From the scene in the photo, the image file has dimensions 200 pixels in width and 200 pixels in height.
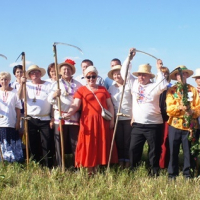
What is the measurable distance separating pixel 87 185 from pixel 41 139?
1662 millimetres

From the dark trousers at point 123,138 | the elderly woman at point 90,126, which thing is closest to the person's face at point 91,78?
the elderly woman at point 90,126

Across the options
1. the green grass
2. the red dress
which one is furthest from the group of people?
the green grass

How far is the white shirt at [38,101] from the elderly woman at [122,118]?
1.29 m

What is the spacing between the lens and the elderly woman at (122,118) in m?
6.91

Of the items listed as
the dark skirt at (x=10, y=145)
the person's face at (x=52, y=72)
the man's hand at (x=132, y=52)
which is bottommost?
the dark skirt at (x=10, y=145)

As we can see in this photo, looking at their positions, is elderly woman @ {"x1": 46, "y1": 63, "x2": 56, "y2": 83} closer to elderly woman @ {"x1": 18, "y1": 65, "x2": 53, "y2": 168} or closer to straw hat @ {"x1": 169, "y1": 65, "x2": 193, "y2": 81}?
elderly woman @ {"x1": 18, "y1": 65, "x2": 53, "y2": 168}

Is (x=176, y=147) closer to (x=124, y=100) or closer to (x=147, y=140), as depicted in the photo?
(x=147, y=140)

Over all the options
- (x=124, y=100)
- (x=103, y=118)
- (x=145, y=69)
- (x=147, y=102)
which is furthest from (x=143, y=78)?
(x=103, y=118)

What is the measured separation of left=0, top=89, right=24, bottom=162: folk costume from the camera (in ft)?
23.2

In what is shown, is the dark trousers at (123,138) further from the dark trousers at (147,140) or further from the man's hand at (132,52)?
the man's hand at (132,52)

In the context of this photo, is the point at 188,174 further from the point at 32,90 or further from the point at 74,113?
the point at 32,90

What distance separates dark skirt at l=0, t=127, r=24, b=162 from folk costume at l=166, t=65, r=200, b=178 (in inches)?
122

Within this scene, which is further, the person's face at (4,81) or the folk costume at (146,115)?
the person's face at (4,81)

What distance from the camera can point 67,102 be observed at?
6660mm
